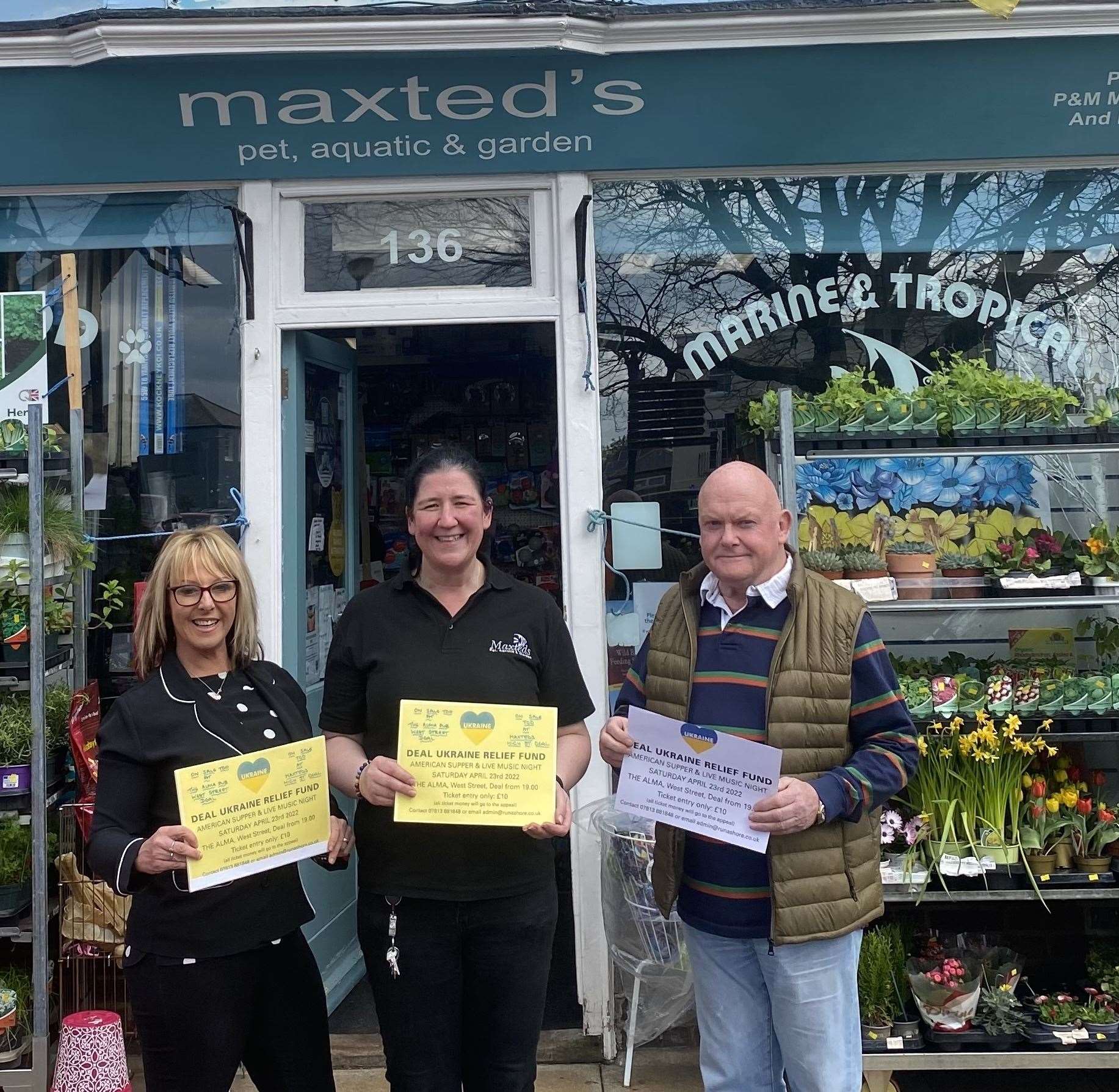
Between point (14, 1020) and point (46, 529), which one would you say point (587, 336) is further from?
point (14, 1020)

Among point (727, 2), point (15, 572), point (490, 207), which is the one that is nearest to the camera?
Answer: point (15, 572)

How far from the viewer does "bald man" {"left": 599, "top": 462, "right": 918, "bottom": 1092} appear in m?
2.49

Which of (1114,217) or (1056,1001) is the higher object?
(1114,217)

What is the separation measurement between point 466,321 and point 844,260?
1.57m

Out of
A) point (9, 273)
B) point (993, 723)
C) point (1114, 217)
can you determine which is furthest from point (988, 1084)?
point (9, 273)

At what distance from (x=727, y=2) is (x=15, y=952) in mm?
4382

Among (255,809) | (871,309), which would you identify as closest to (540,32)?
(871,309)

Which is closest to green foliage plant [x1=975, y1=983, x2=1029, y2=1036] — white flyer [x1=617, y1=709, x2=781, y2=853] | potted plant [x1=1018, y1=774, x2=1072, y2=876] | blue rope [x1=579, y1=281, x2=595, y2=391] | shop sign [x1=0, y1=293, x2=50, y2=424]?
potted plant [x1=1018, y1=774, x2=1072, y2=876]

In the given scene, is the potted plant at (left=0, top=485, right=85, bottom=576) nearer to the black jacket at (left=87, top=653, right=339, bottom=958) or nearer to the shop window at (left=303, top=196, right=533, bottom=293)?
the shop window at (left=303, top=196, right=533, bottom=293)

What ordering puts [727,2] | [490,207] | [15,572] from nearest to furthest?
1. [15,572]
2. [727,2]
3. [490,207]

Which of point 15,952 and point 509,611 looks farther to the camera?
point 15,952

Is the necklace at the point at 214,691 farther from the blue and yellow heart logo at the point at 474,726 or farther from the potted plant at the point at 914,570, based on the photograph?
the potted plant at the point at 914,570

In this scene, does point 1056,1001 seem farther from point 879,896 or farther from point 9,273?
point 9,273

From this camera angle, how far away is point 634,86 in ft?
13.2
